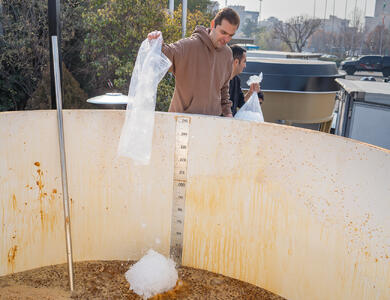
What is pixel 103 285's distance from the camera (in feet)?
9.09

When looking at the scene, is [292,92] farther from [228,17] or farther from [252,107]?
[228,17]

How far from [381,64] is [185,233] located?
2819 centimetres

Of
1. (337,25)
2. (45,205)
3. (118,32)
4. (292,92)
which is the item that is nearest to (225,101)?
(45,205)

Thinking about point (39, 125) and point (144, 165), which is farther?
point (144, 165)

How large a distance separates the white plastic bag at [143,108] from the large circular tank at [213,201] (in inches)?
5.0

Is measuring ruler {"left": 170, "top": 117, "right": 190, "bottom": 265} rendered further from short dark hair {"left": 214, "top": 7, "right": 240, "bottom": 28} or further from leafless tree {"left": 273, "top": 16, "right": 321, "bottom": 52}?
leafless tree {"left": 273, "top": 16, "right": 321, "bottom": 52}

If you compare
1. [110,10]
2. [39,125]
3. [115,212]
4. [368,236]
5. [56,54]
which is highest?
[110,10]

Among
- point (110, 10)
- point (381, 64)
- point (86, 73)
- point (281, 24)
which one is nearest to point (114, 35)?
point (110, 10)

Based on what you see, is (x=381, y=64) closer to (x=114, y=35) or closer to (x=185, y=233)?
(x=114, y=35)

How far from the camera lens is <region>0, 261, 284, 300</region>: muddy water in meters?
2.66

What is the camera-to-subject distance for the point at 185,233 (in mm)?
2959

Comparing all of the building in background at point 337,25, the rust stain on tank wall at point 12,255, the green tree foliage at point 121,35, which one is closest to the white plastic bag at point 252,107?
the rust stain on tank wall at point 12,255

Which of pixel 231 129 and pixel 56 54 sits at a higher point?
pixel 56 54

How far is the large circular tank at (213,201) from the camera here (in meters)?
2.32
